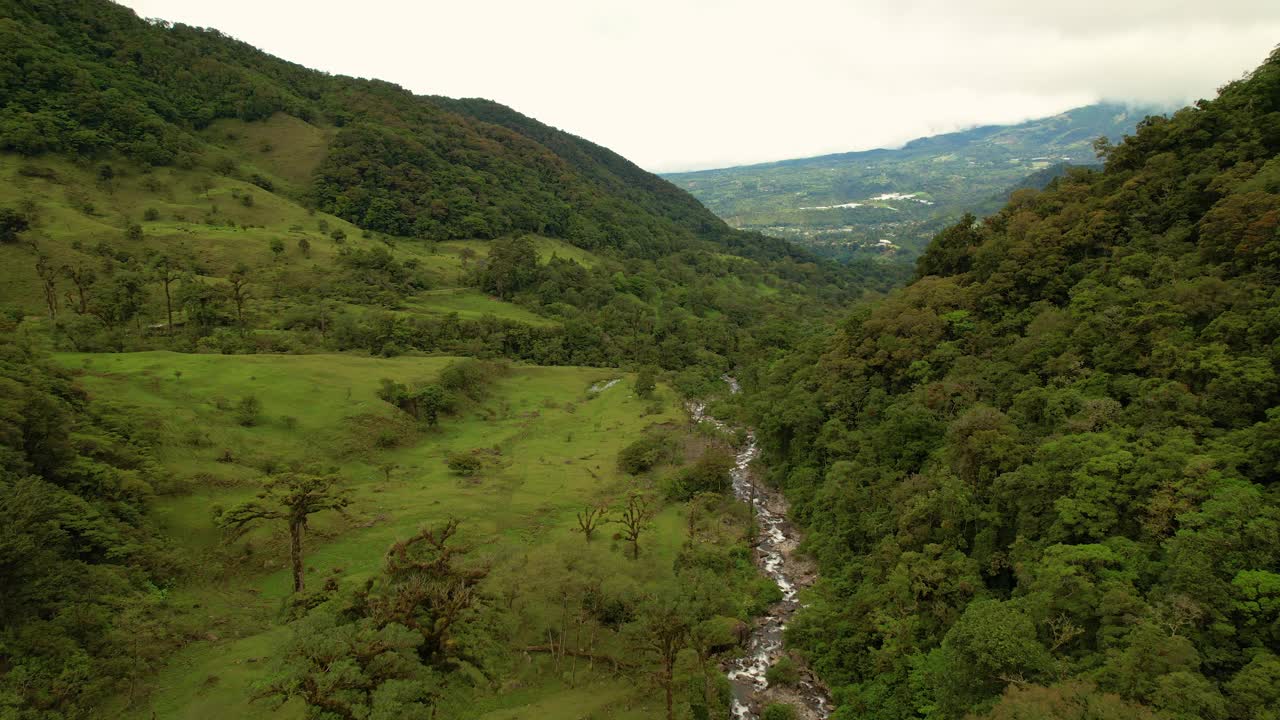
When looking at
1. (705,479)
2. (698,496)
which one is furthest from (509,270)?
(698,496)

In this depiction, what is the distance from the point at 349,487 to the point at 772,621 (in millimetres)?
33797

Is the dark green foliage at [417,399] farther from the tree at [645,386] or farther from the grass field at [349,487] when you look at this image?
the tree at [645,386]

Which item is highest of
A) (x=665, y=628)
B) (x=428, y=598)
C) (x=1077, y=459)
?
(x=1077, y=459)

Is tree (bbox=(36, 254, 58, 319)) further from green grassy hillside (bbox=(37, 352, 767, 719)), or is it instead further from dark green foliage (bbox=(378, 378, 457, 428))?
dark green foliage (bbox=(378, 378, 457, 428))

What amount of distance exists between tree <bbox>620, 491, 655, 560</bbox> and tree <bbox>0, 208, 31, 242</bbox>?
8800 cm

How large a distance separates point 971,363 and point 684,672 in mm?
28871

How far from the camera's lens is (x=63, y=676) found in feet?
68.3

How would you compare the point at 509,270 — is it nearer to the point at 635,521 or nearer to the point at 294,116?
the point at 635,521

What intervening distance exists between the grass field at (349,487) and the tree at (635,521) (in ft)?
4.01

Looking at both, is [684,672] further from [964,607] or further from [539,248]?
[539,248]

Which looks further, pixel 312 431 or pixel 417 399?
pixel 417 399

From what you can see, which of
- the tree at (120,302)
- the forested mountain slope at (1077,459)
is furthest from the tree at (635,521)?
the tree at (120,302)

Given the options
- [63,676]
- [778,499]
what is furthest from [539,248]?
[63,676]

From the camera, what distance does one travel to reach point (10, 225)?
240ft
